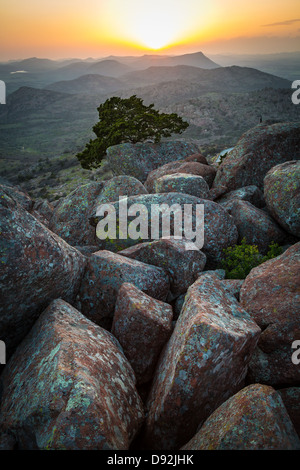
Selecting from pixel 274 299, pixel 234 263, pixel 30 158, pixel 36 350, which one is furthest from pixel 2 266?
pixel 30 158

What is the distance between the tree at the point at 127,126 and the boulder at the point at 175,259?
52.6 feet

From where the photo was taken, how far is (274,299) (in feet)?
23.8

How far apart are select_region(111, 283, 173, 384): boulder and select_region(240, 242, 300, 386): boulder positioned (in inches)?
90.0

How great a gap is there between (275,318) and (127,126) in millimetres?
22459

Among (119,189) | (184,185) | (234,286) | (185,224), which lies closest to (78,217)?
(119,189)

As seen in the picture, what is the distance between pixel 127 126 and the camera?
25234mm

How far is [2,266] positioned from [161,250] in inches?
199

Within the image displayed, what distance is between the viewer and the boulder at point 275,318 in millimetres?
6473

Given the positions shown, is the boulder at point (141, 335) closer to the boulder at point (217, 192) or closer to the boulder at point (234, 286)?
the boulder at point (234, 286)

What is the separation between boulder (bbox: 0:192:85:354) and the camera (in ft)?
20.8

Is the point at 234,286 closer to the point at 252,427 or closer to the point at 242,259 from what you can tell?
the point at 242,259

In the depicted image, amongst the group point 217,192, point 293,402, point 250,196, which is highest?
point 217,192

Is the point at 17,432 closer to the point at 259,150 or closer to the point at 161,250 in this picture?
the point at 161,250

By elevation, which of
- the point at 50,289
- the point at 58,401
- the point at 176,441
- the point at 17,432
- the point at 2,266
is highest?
the point at 2,266
